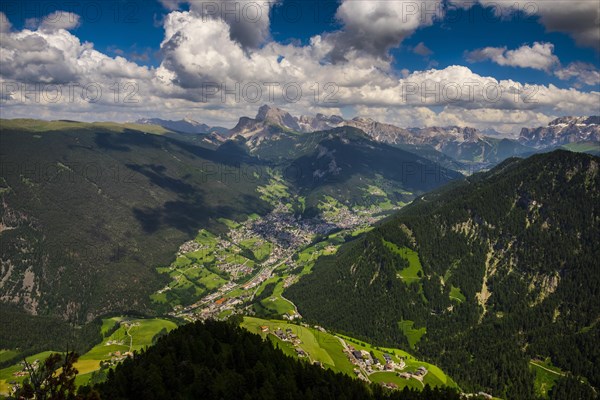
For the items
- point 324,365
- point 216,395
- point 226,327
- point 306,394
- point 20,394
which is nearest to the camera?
point 20,394

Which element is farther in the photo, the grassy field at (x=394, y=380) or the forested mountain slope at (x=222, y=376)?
the grassy field at (x=394, y=380)

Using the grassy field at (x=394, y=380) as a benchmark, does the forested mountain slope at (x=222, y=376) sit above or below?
above

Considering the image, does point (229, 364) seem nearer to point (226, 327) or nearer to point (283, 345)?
point (226, 327)

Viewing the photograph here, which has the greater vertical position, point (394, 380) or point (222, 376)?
point (222, 376)

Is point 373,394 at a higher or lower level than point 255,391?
lower

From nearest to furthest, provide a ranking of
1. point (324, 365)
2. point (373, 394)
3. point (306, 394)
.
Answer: point (306, 394) → point (373, 394) → point (324, 365)

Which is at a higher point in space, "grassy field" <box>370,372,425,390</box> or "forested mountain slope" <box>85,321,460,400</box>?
"forested mountain slope" <box>85,321,460,400</box>

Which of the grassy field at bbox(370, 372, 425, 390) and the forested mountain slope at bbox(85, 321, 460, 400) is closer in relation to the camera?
the forested mountain slope at bbox(85, 321, 460, 400)

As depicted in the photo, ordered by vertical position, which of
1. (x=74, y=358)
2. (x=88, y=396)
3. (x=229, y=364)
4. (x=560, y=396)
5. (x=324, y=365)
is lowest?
(x=560, y=396)

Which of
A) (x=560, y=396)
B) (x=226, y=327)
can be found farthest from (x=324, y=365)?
(x=560, y=396)

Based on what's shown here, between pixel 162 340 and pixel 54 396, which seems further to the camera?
pixel 162 340

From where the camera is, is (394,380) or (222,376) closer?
(222,376)
